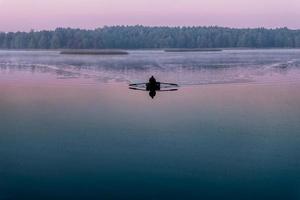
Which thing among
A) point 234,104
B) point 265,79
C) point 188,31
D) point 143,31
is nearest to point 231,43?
point 188,31

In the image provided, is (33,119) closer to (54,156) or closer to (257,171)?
(54,156)

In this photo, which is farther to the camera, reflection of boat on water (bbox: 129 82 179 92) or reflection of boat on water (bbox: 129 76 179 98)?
reflection of boat on water (bbox: 129 82 179 92)

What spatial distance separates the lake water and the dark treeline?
111 meters

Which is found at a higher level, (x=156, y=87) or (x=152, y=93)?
(x=156, y=87)

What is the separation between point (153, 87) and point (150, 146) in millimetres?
13423

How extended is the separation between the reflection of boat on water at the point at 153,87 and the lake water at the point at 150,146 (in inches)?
84.6

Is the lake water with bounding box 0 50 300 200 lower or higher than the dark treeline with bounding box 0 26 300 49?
lower

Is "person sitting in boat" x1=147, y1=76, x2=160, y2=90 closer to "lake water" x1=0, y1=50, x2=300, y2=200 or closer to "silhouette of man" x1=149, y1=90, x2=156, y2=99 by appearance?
"silhouette of man" x1=149, y1=90, x2=156, y2=99

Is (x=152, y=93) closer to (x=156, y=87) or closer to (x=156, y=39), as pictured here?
(x=156, y=87)

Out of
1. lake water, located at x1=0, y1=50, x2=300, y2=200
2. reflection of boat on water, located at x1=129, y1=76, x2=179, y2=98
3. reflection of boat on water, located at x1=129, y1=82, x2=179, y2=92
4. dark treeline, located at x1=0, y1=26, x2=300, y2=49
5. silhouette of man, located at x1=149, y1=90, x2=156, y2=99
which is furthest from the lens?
dark treeline, located at x1=0, y1=26, x2=300, y2=49

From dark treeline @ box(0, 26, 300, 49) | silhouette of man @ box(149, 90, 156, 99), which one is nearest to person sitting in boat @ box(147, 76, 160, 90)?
silhouette of man @ box(149, 90, 156, 99)

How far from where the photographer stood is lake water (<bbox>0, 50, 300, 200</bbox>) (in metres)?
11.2

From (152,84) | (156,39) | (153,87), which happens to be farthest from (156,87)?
(156,39)

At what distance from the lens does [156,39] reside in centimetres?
14675
